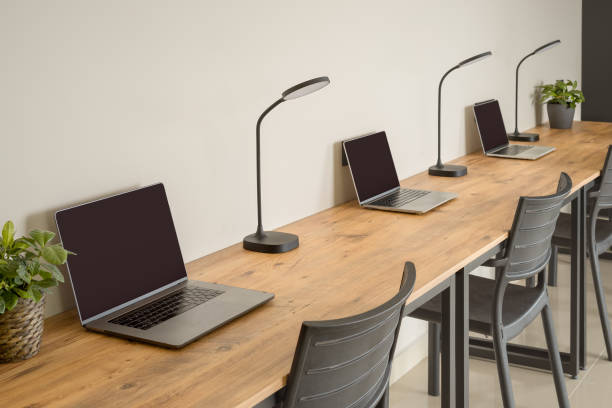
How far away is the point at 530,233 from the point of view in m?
2.34

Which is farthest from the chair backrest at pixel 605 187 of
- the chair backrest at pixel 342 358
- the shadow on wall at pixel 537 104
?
the chair backrest at pixel 342 358

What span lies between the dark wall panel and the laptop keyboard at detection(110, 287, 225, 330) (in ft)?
14.1

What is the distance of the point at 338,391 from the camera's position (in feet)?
4.77

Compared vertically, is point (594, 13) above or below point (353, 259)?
above

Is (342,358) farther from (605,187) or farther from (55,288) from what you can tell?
(605,187)

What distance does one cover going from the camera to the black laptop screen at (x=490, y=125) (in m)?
3.68

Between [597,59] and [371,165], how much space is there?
3.19 meters

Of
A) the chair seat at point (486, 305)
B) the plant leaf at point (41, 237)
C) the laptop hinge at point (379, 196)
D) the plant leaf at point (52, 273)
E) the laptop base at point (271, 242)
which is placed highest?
the plant leaf at point (41, 237)

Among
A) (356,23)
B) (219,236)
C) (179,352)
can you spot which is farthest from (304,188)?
(179,352)

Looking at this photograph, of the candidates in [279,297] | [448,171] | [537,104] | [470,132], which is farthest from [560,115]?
[279,297]

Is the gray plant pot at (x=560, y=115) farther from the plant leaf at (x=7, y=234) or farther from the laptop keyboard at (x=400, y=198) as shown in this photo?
the plant leaf at (x=7, y=234)

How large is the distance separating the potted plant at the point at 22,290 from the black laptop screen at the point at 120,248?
0.16 meters

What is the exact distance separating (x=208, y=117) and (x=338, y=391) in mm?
953

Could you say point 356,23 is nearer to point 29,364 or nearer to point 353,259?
point 353,259
